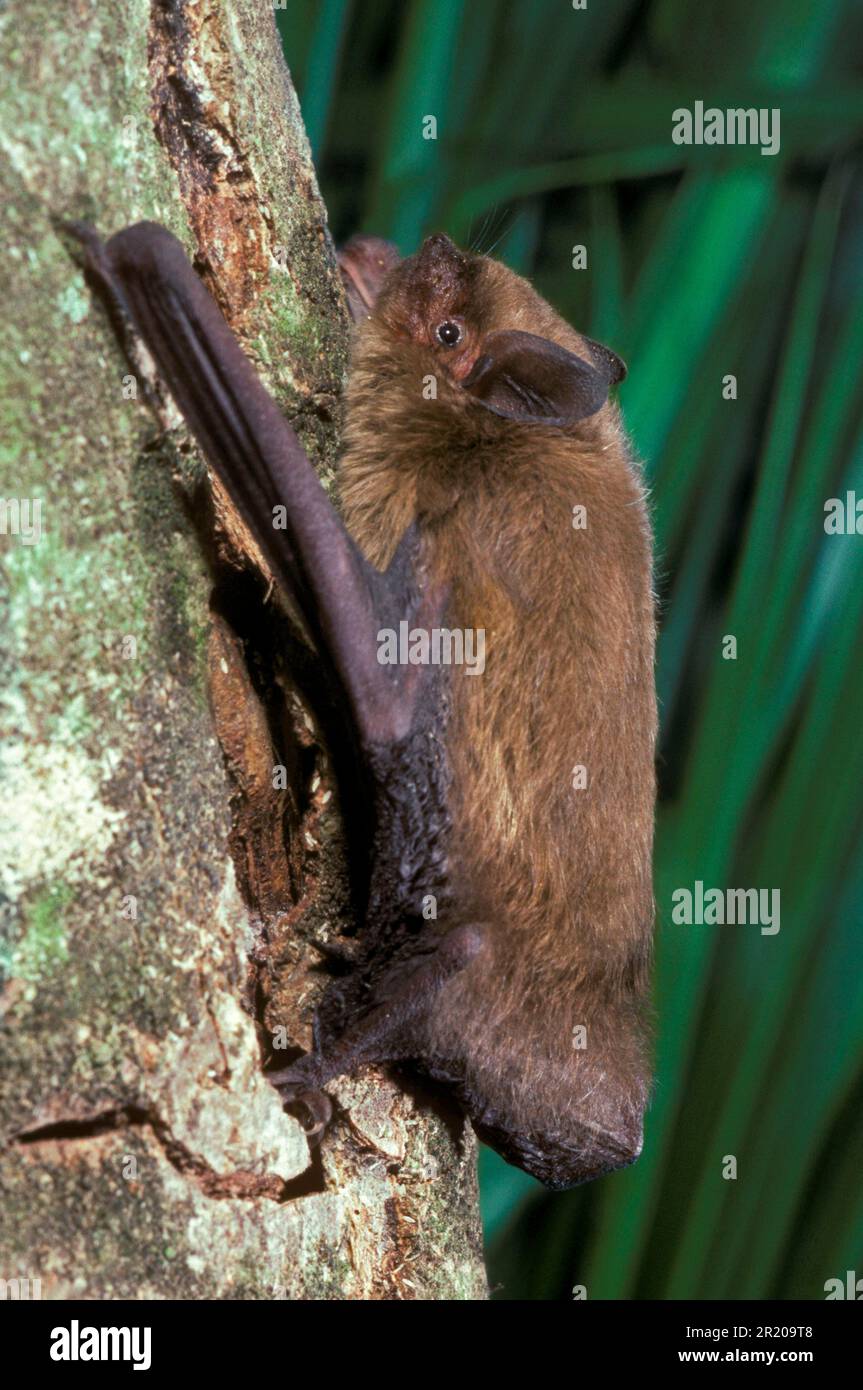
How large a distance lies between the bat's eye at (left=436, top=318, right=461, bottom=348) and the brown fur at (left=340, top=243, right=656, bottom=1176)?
0.53 ft

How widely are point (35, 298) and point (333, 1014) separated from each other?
0.95 m

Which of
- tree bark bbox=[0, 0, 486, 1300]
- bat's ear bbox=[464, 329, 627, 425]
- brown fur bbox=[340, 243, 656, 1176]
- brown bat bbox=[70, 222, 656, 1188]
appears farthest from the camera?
bat's ear bbox=[464, 329, 627, 425]

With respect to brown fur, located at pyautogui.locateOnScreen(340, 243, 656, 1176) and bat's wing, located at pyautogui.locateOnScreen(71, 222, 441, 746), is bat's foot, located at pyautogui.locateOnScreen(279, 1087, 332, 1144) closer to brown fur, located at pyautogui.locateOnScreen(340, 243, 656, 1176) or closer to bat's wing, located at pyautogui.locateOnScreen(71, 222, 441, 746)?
brown fur, located at pyautogui.locateOnScreen(340, 243, 656, 1176)

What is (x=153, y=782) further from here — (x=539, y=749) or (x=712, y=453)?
(x=712, y=453)

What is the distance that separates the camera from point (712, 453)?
3.15 metres

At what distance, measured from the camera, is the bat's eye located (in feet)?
6.64

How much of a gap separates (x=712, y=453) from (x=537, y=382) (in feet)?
4.45

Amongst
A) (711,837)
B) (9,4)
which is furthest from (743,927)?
(9,4)

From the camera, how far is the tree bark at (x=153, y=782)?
1229 mm

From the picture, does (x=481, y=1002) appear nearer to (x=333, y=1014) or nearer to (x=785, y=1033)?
(x=333, y=1014)

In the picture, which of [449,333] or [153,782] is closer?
[153,782]

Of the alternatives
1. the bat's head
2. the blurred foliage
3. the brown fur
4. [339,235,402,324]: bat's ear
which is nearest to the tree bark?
the brown fur

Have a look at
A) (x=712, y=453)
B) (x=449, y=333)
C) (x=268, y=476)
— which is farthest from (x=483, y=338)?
(x=712, y=453)

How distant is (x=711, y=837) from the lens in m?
2.99
